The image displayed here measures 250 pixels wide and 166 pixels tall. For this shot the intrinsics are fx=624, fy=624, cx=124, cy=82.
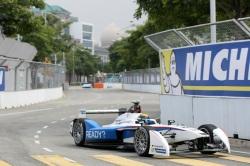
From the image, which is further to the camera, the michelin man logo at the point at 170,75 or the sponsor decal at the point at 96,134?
the michelin man logo at the point at 170,75

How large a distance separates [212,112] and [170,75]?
4231 mm

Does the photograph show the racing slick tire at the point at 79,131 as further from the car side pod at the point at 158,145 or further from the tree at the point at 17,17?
the tree at the point at 17,17

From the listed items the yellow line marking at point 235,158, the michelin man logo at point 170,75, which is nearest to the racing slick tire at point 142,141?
the yellow line marking at point 235,158

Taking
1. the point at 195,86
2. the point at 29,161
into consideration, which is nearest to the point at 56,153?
the point at 29,161

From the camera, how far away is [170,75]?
21266mm

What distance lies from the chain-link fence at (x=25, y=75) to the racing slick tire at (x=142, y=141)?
969 inches

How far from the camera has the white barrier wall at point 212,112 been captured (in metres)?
16.0

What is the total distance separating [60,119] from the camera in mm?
27094

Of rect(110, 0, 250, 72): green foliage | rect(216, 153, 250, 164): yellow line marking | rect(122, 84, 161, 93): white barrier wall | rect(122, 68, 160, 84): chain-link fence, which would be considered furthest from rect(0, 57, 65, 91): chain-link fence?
rect(216, 153, 250, 164): yellow line marking

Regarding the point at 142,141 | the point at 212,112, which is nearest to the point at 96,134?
the point at 142,141

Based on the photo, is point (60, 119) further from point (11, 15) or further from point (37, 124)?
point (11, 15)

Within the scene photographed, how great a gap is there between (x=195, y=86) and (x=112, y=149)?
484 cm

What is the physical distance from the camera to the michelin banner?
653 inches

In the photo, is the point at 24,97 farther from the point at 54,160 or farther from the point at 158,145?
the point at 158,145
